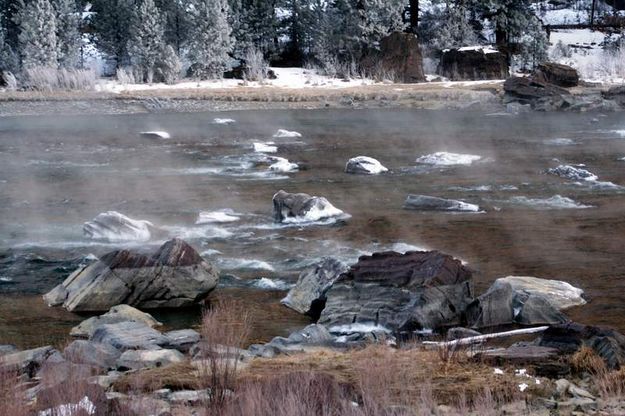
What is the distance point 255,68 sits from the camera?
40.2m

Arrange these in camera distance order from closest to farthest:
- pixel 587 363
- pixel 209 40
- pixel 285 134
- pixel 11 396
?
pixel 11 396 → pixel 587 363 → pixel 285 134 → pixel 209 40

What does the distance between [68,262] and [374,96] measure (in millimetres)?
23823

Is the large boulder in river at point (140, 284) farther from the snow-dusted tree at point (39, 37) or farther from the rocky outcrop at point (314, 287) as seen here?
the snow-dusted tree at point (39, 37)

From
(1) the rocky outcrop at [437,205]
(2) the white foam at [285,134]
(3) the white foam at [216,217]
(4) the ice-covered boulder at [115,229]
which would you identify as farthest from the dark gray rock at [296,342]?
(2) the white foam at [285,134]

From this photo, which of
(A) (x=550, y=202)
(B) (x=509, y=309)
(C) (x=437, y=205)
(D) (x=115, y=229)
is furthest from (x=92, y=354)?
(A) (x=550, y=202)

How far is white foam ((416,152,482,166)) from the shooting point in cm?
2102

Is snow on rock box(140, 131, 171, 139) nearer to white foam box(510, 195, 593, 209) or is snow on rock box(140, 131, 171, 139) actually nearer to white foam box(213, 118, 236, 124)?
white foam box(213, 118, 236, 124)

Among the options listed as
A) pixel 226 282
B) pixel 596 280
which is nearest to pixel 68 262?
pixel 226 282

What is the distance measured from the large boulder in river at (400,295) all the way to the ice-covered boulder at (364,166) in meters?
9.59

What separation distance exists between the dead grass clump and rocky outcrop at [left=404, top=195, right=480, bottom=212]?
8508 millimetres

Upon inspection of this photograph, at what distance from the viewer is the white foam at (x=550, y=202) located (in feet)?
52.3

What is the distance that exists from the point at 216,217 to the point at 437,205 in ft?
11.9

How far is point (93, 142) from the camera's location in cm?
2584

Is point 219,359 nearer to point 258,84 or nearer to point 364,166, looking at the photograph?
point 364,166
